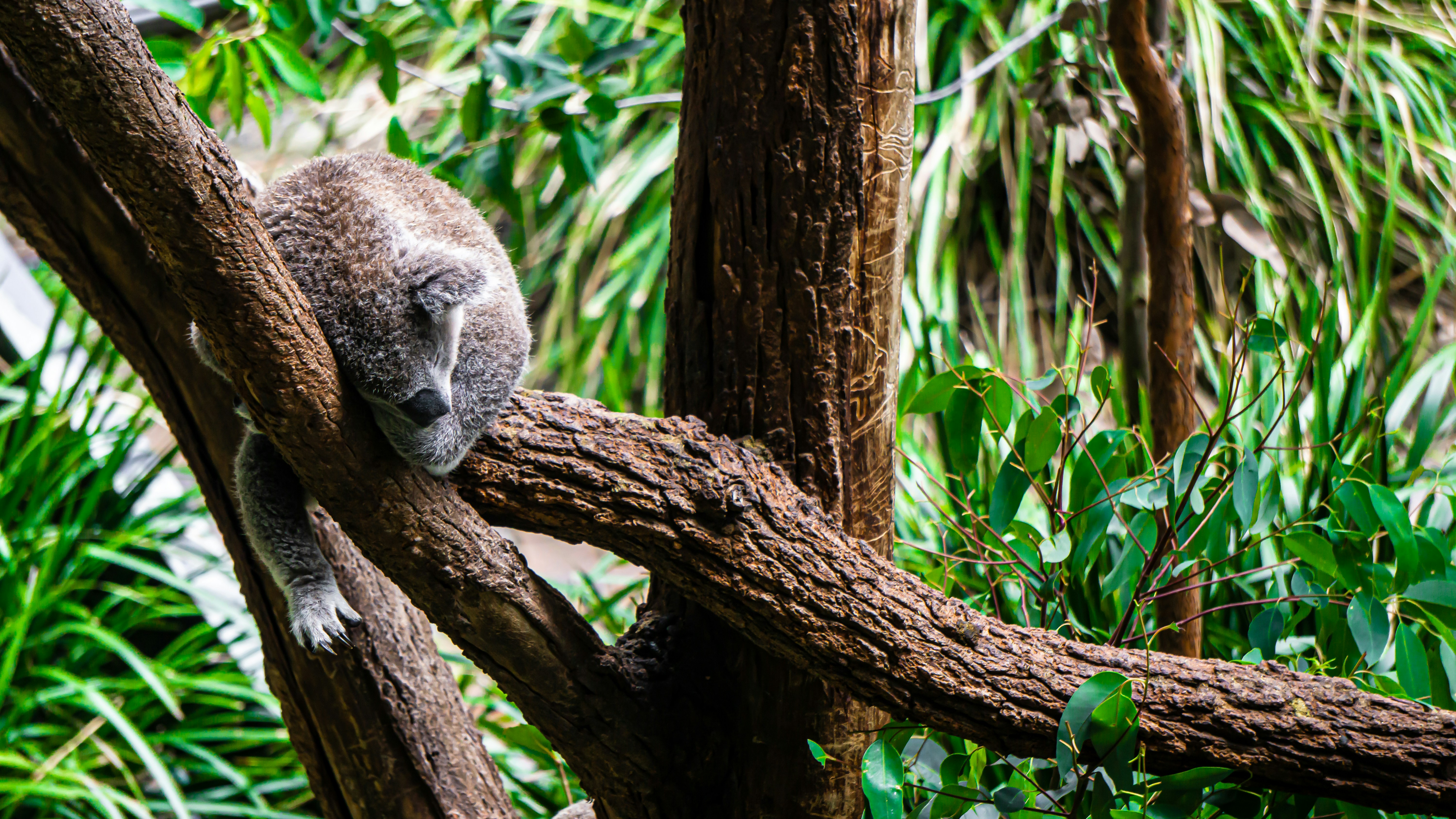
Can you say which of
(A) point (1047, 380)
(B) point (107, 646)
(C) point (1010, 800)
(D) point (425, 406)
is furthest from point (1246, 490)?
(B) point (107, 646)

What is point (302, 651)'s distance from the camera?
1456 millimetres

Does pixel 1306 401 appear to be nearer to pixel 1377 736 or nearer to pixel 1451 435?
pixel 1451 435

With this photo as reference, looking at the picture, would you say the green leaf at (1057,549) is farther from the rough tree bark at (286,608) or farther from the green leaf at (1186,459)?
the rough tree bark at (286,608)

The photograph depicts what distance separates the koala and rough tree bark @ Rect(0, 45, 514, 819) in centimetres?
22

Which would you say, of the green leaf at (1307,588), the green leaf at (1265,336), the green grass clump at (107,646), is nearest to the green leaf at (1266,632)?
the green leaf at (1307,588)

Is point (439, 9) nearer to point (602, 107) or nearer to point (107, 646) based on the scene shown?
point (602, 107)

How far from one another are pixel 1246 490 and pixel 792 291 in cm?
68

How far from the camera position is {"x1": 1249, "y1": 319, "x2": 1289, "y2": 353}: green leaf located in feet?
4.46

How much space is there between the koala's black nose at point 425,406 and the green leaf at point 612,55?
1048 millimetres

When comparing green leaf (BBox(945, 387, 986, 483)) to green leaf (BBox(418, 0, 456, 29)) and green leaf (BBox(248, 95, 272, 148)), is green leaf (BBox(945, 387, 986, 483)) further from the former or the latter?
green leaf (BBox(248, 95, 272, 148))

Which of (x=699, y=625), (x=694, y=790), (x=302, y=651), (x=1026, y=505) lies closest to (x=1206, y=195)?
(x=1026, y=505)

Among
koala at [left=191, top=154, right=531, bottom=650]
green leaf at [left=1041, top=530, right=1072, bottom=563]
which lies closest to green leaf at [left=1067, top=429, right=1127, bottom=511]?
green leaf at [left=1041, top=530, right=1072, bottom=563]

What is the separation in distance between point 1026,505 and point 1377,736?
4.19ft

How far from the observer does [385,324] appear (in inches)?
39.4
